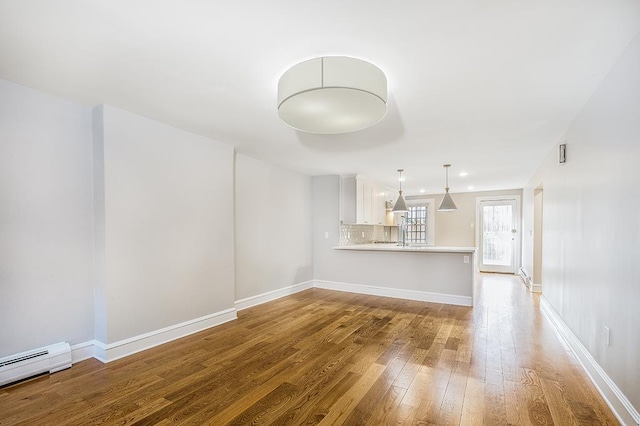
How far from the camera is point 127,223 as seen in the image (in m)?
2.87

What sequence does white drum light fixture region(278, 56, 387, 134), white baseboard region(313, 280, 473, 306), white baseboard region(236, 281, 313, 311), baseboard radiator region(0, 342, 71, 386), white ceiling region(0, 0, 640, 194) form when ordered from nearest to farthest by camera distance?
white ceiling region(0, 0, 640, 194)
white drum light fixture region(278, 56, 387, 134)
baseboard radiator region(0, 342, 71, 386)
white baseboard region(236, 281, 313, 311)
white baseboard region(313, 280, 473, 306)

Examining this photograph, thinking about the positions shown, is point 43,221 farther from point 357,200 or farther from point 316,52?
point 357,200

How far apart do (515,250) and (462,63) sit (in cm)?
738

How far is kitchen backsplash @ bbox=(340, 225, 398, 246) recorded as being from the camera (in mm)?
6214

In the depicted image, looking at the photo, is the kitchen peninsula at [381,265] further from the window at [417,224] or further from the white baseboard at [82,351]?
the white baseboard at [82,351]

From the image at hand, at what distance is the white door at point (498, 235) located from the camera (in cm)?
789

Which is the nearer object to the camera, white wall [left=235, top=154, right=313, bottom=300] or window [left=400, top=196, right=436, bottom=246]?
white wall [left=235, top=154, right=313, bottom=300]

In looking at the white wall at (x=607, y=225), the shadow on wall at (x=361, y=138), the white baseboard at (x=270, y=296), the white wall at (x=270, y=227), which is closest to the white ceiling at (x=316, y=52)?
the shadow on wall at (x=361, y=138)

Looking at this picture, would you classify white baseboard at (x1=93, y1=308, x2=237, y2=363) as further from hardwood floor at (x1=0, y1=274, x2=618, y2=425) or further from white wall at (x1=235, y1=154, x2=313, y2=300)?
white wall at (x1=235, y1=154, x2=313, y2=300)

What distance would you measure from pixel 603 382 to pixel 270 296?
406 cm

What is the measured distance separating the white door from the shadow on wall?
5863 millimetres

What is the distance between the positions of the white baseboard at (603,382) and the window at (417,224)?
219 inches

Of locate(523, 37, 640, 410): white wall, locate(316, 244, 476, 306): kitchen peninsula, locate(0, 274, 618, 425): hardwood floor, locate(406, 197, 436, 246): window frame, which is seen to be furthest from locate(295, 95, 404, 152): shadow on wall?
locate(406, 197, 436, 246): window frame

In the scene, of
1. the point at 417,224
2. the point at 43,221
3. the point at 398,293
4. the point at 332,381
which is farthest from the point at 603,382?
the point at 417,224
